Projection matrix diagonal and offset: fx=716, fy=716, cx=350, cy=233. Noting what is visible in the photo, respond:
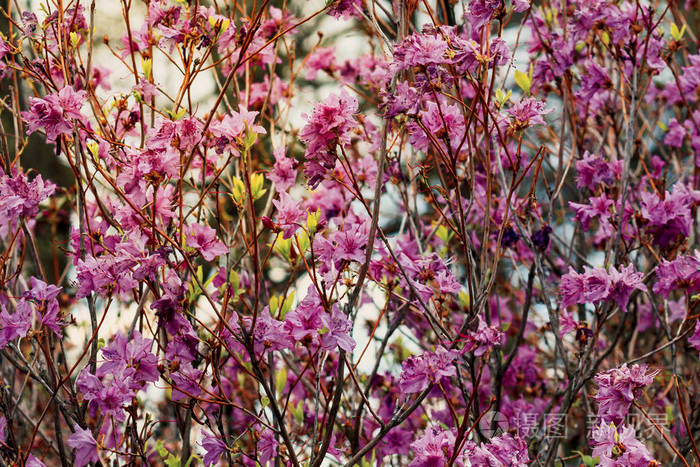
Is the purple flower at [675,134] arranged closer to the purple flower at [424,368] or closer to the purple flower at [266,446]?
the purple flower at [424,368]

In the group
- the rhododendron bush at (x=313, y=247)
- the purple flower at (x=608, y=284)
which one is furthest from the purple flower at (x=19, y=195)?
the purple flower at (x=608, y=284)

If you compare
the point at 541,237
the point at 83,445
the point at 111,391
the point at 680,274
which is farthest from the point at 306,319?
the point at 680,274

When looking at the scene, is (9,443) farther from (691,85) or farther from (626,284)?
(691,85)

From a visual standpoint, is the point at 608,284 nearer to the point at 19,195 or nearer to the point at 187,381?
the point at 187,381

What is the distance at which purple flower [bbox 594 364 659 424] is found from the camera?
1638mm

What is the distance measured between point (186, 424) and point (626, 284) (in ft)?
4.05

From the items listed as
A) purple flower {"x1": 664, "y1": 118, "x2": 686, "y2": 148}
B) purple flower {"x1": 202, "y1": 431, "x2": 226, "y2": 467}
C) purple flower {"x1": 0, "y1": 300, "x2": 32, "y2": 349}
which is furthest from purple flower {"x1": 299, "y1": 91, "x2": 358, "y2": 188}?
purple flower {"x1": 664, "y1": 118, "x2": 686, "y2": 148}

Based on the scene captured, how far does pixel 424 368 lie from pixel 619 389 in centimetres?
45

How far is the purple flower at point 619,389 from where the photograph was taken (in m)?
1.64

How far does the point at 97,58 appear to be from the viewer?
6.53m

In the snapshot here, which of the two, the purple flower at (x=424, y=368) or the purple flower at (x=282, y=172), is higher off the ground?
the purple flower at (x=282, y=172)

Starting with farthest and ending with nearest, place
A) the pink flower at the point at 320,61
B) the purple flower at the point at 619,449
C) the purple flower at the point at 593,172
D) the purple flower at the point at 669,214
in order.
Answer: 1. the pink flower at the point at 320,61
2. the purple flower at the point at 593,172
3. the purple flower at the point at 669,214
4. the purple flower at the point at 619,449

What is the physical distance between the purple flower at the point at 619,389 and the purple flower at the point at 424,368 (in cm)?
36

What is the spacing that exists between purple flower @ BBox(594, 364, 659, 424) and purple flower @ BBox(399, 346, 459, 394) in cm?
36
